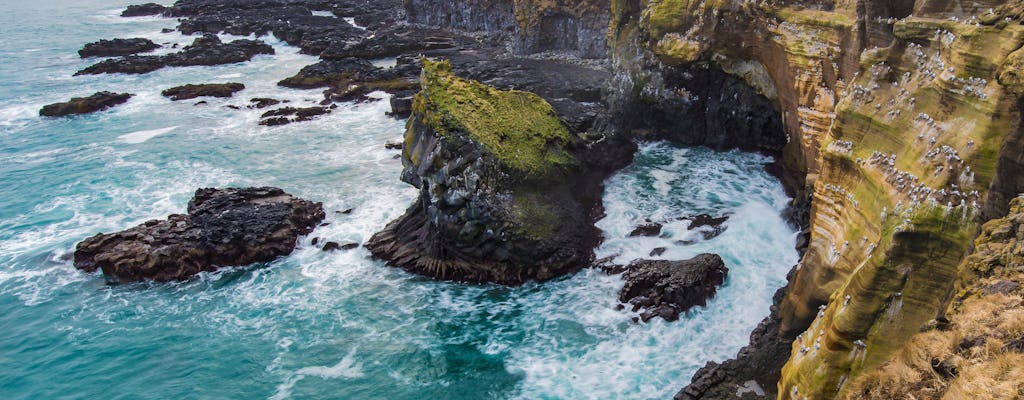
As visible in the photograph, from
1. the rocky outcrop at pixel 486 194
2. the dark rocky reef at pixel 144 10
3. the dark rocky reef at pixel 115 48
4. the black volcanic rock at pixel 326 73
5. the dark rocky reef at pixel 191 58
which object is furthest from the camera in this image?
the dark rocky reef at pixel 144 10

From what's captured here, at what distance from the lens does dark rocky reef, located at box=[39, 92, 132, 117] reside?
4850cm

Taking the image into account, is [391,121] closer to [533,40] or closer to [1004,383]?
[533,40]

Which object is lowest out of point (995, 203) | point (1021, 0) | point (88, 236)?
point (88, 236)

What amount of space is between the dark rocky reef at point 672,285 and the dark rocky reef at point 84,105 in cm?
4666

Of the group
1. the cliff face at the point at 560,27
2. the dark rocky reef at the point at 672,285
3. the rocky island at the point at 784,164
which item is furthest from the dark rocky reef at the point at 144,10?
the dark rocky reef at the point at 672,285

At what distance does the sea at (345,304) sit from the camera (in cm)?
1931

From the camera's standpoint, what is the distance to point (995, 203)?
36.0 feet

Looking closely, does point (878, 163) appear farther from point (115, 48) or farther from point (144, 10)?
point (144, 10)

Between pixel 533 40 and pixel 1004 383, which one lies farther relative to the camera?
pixel 533 40

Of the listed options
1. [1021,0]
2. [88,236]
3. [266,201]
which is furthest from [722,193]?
[88,236]

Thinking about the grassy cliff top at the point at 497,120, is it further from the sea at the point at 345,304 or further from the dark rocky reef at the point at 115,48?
the dark rocky reef at the point at 115,48

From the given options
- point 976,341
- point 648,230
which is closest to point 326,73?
point 648,230

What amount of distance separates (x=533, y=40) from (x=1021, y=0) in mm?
42452

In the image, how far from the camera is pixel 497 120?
27.1m
